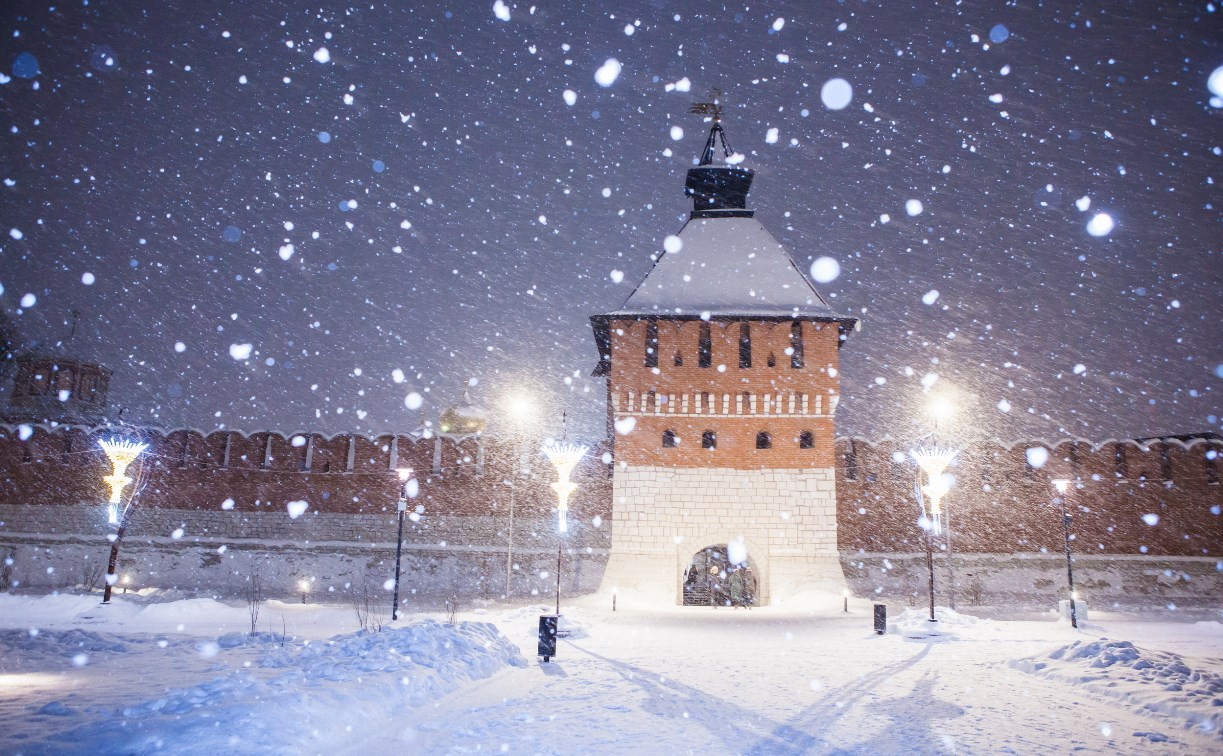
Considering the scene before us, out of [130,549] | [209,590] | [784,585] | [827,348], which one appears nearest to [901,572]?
[784,585]

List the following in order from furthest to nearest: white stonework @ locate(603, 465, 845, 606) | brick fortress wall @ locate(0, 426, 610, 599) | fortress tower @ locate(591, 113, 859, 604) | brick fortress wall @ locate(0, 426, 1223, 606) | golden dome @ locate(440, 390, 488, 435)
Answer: golden dome @ locate(440, 390, 488, 435) < brick fortress wall @ locate(0, 426, 610, 599) < brick fortress wall @ locate(0, 426, 1223, 606) < fortress tower @ locate(591, 113, 859, 604) < white stonework @ locate(603, 465, 845, 606)

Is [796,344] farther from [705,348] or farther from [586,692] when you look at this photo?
[586,692]

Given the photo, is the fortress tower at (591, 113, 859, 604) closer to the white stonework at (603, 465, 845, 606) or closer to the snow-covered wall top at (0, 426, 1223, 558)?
the white stonework at (603, 465, 845, 606)

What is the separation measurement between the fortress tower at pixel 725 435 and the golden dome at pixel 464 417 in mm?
17953

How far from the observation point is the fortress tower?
49.2 feet

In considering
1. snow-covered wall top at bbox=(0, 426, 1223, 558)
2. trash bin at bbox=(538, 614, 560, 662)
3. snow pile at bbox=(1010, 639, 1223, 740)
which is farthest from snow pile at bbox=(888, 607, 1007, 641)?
trash bin at bbox=(538, 614, 560, 662)

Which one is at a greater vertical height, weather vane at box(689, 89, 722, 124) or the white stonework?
weather vane at box(689, 89, 722, 124)

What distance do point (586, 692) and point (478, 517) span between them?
1038cm

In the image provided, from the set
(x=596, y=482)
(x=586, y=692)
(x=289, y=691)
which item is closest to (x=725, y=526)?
(x=596, y=482)

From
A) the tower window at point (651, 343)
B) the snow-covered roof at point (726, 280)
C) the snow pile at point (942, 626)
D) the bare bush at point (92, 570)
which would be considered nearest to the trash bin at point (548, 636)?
the snow pile at point (942, 626)

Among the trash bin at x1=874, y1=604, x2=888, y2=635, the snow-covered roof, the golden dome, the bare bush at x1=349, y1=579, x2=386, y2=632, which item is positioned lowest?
the bare bush at x1=349, y1=579, x2=386, y2=632

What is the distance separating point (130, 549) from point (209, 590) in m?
2.51

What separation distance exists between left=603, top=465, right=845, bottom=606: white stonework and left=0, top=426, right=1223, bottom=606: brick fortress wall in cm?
81

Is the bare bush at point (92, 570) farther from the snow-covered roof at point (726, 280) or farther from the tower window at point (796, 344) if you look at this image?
the tower window at point (796, 344)
